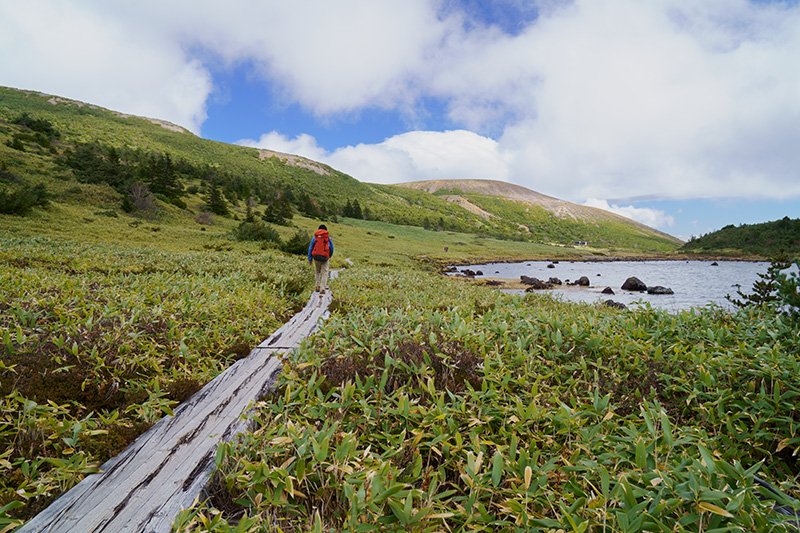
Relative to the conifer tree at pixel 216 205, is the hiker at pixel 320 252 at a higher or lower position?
lower

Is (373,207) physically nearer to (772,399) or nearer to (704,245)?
(704,245)

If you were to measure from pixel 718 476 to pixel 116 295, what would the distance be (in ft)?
31.9

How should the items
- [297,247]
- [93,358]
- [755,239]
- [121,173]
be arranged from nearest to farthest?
1. [93,358]
2. [297,247]
3. [121,173]
4. [755,239]

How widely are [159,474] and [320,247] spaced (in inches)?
397

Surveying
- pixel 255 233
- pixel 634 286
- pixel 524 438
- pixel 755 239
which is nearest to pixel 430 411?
pixel 524 438

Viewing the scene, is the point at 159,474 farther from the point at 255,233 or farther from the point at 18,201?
the point at 255,233

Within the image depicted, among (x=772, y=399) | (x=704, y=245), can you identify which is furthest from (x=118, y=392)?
(x=704, y=245)

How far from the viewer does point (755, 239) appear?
106 m

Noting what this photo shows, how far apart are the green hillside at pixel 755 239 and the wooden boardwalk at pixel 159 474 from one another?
126127mm

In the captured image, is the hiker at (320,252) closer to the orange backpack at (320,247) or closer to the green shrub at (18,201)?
the orange backpack at (320,247)

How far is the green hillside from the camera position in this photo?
94.8 meters

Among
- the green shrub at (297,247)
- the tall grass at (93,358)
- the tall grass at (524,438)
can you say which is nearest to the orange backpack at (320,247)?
the tall grass at (93,358)

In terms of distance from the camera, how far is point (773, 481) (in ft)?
9.44

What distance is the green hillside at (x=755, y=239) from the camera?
311 feet
